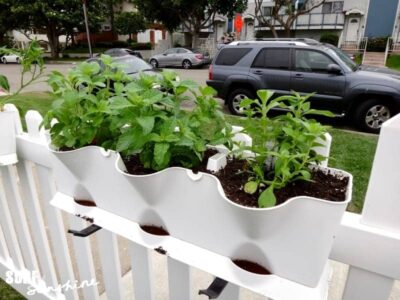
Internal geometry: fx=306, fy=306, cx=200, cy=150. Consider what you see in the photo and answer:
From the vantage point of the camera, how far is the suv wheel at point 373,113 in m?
5.14

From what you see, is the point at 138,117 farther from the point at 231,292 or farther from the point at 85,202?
the point at 231,292

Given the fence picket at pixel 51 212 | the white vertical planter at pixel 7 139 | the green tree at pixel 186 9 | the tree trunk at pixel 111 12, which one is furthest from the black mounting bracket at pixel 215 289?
the tree trunk at pixel 111 12

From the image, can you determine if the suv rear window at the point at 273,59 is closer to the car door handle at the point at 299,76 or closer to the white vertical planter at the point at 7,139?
the car door handle at the point at 299,76

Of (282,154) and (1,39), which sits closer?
(282,154)

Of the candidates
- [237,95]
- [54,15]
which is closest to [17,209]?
[237,95]

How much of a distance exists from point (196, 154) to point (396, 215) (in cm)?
42

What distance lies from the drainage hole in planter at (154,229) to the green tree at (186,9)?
768 inches

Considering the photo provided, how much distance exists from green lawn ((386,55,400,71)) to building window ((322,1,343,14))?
19.3ft

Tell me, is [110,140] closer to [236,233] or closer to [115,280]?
[236,233]

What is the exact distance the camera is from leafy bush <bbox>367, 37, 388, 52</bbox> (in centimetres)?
1832

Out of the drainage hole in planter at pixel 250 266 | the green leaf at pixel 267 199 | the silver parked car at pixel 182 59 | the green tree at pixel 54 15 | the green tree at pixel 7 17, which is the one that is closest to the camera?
the green leaf at pixel 267 199

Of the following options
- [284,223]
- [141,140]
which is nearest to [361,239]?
[284,223]

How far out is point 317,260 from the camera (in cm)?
57

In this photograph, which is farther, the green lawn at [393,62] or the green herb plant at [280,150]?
the green lawn at [393,62]
